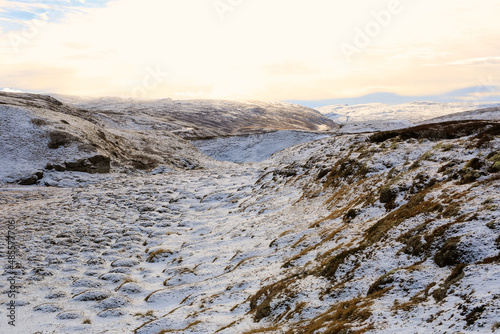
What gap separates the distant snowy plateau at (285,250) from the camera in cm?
661

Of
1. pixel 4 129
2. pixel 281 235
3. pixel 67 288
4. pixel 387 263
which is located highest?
pixel 4 129

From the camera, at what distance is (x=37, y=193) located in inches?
1015

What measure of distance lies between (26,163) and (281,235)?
28.3 meters

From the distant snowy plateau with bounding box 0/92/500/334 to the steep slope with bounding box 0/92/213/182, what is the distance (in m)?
7.77

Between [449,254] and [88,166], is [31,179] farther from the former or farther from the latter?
[449,254]

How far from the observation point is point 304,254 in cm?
1066

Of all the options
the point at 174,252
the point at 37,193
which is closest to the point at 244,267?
the point at 174,252

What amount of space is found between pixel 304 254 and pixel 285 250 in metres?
1.22

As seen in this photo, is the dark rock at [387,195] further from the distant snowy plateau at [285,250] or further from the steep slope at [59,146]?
the steep slope at [59,146]

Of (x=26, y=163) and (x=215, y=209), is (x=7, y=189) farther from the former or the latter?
(x=215, y=209)

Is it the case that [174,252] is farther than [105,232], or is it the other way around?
[105,232]

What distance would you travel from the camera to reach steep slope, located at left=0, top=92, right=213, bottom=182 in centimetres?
3250

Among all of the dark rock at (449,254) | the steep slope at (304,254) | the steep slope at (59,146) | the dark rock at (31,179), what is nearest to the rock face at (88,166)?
the steep slope at (59,146)

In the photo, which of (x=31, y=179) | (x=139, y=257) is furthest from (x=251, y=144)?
(x=139, y=257)
